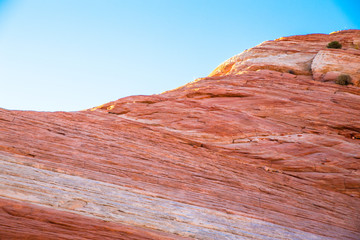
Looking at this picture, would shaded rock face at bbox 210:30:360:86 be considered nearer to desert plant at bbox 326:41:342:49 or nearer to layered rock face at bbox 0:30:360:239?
desert plant at bbox 326:41:342:49

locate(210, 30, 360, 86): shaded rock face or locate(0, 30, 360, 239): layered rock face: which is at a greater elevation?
locate(210, 30, 360, 86): shaded rock face

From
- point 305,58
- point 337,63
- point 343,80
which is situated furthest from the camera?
point 305,58

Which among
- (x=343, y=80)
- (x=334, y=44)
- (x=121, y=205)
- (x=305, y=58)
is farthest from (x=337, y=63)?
(x=121, y=205)

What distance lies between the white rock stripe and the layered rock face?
1.4 inches

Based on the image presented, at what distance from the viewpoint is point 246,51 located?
34.3m

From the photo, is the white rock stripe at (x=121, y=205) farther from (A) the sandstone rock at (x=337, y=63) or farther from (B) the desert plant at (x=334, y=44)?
(B) the desert plant at (x=334, y=44)

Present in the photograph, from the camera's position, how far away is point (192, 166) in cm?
1246

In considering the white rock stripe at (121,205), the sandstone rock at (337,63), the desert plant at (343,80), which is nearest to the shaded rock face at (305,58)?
the sandstone rock at (337,63)

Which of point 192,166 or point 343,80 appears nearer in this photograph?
point 192,166

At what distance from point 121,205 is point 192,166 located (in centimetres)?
444

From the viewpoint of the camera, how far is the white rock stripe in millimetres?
7831

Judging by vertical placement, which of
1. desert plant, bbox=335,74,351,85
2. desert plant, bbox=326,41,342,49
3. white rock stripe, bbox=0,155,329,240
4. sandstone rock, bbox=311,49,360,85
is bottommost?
white rock stripe, bbox=0,155,329,240

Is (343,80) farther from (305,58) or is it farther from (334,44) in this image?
(334,44)

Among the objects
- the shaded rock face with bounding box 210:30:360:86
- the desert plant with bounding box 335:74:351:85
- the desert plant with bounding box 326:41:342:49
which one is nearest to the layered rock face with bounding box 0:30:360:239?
the desert plant with bounding box 335:74:351:85
